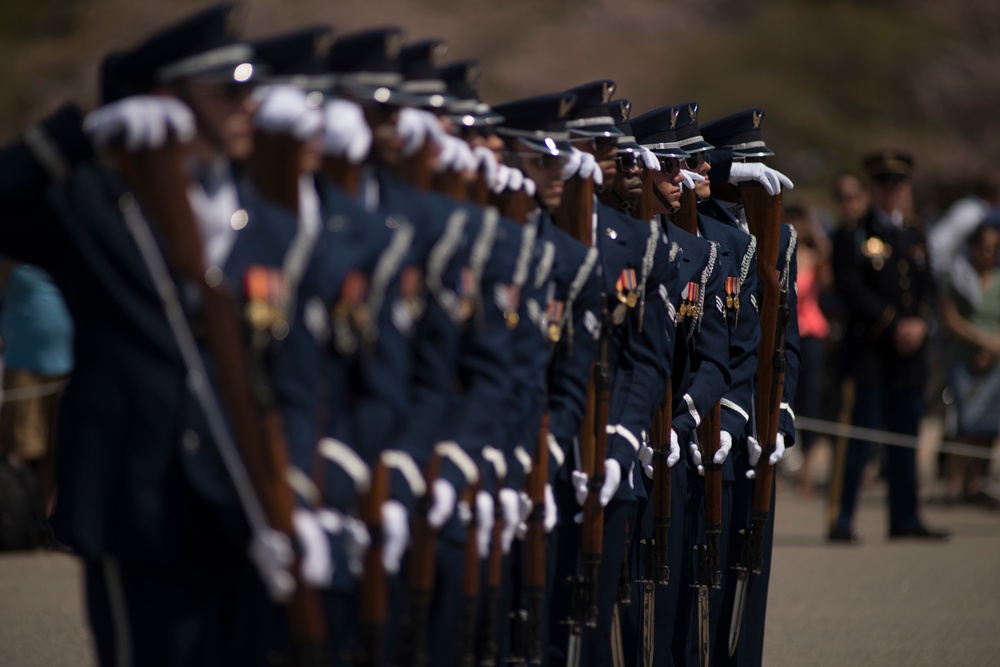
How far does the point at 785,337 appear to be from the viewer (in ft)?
22.3

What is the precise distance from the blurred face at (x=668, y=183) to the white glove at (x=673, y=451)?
30.0 inches

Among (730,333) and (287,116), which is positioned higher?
(287,116)

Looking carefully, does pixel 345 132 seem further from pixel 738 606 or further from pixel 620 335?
pixel 738 606

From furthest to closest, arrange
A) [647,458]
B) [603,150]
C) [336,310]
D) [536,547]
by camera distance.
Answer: [647,458] → [603,150] → [536,547] → [336,310]

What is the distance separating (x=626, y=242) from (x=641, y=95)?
3610 centimetres

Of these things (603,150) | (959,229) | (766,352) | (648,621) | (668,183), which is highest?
(603,150)

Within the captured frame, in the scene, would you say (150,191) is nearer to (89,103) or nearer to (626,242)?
(626,242)

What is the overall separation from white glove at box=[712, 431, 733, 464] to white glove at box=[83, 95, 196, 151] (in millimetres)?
2951

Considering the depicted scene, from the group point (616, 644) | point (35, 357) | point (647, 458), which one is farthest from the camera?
point (35, 357)

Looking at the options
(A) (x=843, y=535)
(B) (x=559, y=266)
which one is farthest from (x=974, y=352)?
(B) (x=559, y=266)

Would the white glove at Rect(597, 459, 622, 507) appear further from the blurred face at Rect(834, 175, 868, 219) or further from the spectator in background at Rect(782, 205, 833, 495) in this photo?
the blurred face at Rect(834, 175, 868, 219)

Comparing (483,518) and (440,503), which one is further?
(483,518)

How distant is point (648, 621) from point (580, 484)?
83 cm

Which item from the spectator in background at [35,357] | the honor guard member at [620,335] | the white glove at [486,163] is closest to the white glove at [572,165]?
the honor guard member at [620,335]
